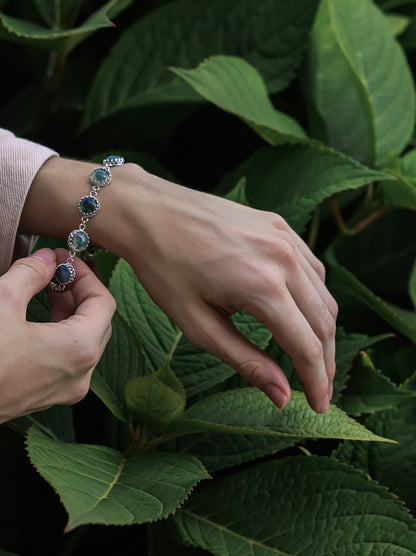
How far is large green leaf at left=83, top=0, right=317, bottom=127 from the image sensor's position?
3.22 feet

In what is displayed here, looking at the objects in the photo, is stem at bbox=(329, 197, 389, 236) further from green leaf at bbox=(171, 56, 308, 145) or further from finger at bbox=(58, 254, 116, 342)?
finger at bbox=(58, 254, 116, 342)

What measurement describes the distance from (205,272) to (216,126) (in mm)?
613

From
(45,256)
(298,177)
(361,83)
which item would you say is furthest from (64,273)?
(361,83)

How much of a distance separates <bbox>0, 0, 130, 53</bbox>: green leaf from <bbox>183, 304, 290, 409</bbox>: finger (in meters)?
0.40

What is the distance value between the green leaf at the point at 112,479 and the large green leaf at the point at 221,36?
0.57 metres

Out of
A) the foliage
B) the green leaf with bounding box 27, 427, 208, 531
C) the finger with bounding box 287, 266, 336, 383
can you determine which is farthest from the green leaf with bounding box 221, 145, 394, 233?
the green leaf with bounding box 27, 427, 208, 531

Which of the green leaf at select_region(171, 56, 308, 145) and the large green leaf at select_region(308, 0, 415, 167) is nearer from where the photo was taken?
the green leaf at select_region(171, 56, 308, 145)

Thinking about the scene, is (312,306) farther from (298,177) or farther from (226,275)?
(298,177)

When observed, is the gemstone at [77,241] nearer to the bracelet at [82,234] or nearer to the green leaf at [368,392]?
the bracelet at [82,234]

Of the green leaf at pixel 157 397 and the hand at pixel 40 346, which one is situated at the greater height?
the hand at pixel 40 346

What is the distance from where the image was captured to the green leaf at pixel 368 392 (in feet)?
2.31

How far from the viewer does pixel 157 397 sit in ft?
2.00

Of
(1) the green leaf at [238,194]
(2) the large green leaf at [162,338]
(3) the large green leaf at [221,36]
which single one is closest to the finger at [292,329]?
(2) the large green leaf at [162,338]

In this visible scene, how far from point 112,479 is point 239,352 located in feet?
0.54
